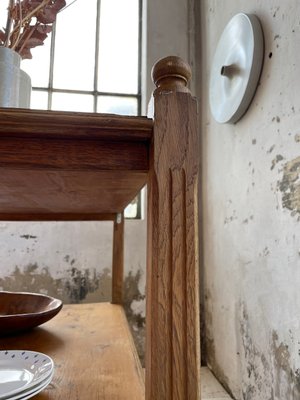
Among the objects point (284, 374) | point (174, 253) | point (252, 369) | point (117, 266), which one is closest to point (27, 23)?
point (174, 253)

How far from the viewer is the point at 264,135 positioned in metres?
1.11

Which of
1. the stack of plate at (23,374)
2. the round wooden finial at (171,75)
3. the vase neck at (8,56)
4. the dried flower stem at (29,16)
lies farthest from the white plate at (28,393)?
the dried flower stem at (29,16)

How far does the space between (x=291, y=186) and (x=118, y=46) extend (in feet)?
4.80

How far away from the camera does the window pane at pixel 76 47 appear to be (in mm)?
1843

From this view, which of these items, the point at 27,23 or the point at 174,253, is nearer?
the point at 174,253

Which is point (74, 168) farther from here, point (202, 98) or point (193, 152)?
point (202, 98)

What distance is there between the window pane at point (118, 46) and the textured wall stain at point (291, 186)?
47.8 inches

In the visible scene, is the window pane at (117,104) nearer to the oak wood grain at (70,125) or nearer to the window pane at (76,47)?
the window pane at (76,47)

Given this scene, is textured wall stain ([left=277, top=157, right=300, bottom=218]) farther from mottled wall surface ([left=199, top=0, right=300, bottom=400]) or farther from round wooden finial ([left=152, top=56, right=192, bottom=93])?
round wooden finial ([left=152, top=56, right=192, bottom=93])

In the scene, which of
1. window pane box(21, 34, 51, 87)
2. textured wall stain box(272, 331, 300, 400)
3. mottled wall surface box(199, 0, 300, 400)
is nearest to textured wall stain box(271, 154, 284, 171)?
mottled wall surface box(199, 0, 300, 400)

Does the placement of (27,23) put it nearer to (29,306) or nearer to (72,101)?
(29,306)

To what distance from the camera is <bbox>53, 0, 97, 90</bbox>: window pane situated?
1.84 metres

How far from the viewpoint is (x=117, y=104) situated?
189cm

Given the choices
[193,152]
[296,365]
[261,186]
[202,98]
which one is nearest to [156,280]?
[193,152]
